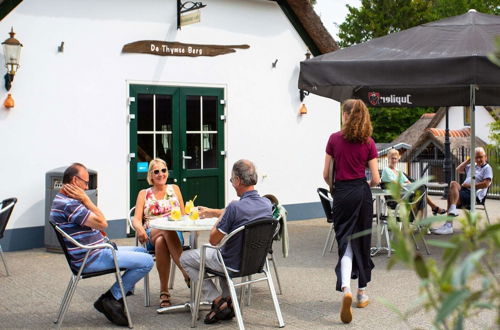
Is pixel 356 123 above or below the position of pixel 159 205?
above

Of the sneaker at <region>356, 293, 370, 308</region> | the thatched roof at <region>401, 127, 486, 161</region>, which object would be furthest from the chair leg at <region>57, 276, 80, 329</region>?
the thatched roof at <region>401, 127, 486, 161</region>

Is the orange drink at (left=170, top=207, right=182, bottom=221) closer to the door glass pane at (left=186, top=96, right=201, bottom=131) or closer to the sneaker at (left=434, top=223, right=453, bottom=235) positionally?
the door glass pane at (left=186, top=96, right=201, bottom=131)

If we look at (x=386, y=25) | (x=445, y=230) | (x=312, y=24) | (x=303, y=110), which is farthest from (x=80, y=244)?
(x=386, y=25)

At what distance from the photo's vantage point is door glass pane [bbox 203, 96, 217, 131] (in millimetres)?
10562

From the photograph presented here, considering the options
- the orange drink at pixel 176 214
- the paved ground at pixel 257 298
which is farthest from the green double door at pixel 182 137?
the orange drink at pixel 176 214

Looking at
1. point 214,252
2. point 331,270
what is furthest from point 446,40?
point 214,252

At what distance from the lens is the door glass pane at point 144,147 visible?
988 cm

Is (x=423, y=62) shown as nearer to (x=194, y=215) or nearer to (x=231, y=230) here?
(x=194, y=215)

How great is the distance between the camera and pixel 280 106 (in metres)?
11.4

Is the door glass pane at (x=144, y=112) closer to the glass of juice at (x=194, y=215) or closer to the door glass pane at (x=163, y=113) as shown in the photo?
the door glass pane at (x=163, y=113)

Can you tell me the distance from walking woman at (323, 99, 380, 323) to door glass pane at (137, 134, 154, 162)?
4.95 meters

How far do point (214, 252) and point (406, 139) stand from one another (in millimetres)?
26255

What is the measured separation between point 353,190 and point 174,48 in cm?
551

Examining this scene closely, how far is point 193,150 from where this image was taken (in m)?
10.4
